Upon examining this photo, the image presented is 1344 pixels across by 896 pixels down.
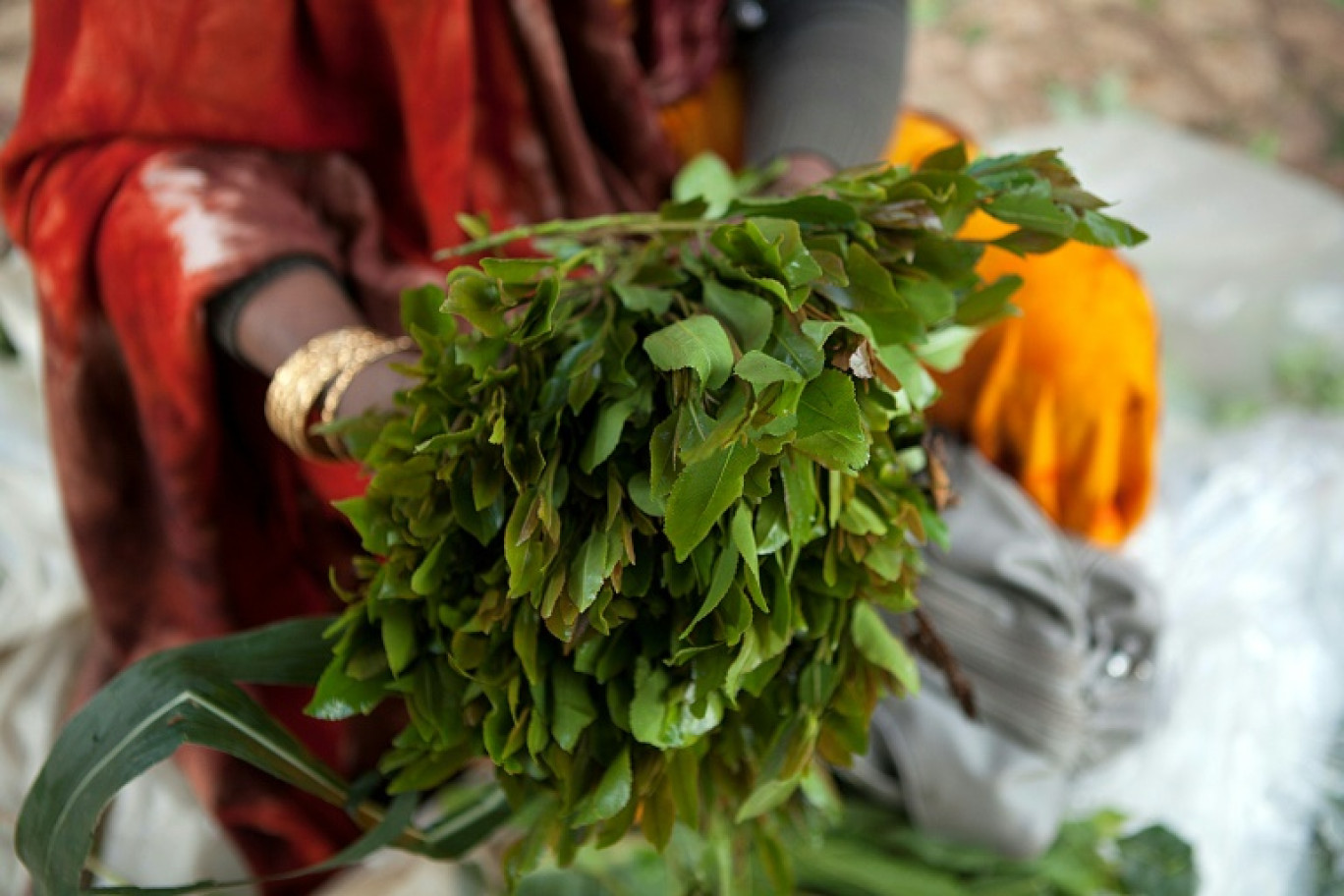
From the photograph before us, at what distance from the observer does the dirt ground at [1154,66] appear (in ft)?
4.75

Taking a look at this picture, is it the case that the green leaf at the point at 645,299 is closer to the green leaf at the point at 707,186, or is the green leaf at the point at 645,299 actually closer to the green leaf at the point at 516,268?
the green leaf at the point at 516,268

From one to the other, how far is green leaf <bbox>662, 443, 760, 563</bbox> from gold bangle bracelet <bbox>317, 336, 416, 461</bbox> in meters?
0.24

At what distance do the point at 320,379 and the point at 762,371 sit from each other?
28cm

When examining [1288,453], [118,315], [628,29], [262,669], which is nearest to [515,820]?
[262,669]

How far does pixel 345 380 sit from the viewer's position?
47 centimetres

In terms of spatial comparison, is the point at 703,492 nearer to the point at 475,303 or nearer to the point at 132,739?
the point at 475,303

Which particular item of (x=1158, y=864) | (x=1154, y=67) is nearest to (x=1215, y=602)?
(x=1158, y=864)

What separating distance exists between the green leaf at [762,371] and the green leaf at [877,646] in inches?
5.5

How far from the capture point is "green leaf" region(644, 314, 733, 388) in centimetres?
28

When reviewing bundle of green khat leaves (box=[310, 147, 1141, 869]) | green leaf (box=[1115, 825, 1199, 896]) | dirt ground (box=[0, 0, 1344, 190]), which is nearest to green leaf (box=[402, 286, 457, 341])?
bundle of green khat leaves (box=[310, 147, 1141, 869])

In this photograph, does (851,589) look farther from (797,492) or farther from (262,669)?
(262,669)

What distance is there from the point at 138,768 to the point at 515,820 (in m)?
0.14

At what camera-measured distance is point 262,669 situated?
42 centimetres

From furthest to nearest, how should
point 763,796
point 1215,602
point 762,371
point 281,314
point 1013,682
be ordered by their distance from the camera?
point 1215,602
point 1013,682
point 281,314
point 763,796
point 762,371
